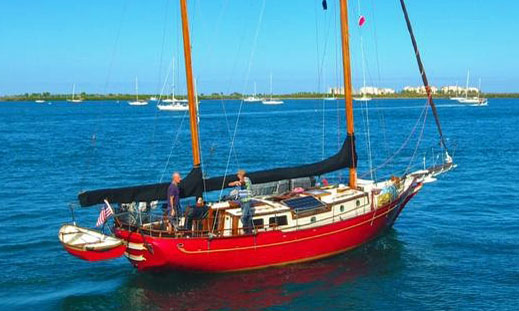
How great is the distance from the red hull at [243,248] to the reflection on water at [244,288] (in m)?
0.48

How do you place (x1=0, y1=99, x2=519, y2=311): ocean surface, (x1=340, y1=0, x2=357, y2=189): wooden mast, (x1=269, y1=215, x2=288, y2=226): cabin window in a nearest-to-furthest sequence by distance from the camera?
1. (x1=0, y1=99, x2=519, y2=311): ocean surface
2. (x1=269, y1=215, x2=288, y2=226): cabin window
3. (x1=340, y1=0, x2=357, y2=189): wooden mast

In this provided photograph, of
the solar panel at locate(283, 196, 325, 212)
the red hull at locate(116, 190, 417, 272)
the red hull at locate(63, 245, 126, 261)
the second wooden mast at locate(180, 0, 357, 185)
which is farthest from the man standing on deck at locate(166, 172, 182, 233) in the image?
the solar panel at locate(283, 196, 325, 212)

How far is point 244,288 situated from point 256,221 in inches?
100

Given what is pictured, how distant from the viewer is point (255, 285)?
20672mm

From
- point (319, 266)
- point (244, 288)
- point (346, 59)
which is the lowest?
point (244, 288)

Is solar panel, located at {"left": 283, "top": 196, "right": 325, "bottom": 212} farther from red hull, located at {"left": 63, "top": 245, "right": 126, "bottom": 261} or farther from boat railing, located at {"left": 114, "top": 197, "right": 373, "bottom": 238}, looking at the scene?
red hull, located at {"left": 63, "top": 245, "right": 126, "bottom": 261}

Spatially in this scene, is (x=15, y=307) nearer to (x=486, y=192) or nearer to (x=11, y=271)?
(x=11, y=271)

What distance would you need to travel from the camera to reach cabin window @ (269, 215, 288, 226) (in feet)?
70.3

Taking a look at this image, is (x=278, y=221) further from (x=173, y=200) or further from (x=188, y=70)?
(x=188, y=70)

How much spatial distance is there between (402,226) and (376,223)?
570cm

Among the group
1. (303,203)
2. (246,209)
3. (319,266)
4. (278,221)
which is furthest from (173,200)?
(319,266)

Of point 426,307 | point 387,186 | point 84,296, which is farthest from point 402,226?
point 84,296

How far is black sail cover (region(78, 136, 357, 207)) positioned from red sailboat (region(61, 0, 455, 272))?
35 millimetres

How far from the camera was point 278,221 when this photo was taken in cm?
2152
